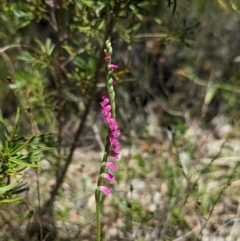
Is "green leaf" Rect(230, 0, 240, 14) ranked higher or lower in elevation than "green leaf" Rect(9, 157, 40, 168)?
higher

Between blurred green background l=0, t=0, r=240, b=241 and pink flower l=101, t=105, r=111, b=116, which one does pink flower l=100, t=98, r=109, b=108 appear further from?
blurred green background l=0, t=0, r=240, b=241

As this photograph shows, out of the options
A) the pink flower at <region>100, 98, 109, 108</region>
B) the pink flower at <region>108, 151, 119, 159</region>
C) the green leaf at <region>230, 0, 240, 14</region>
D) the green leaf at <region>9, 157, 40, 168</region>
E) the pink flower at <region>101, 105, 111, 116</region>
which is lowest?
the green leaf at <region>9, 157, 40, 168</region>

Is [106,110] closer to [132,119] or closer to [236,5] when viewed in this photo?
[236,5]

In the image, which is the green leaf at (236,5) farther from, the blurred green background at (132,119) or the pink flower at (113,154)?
the pink flower at (113,154)

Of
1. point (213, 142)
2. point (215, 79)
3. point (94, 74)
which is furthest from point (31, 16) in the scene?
point (215, 79)

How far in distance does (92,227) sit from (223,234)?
43cm

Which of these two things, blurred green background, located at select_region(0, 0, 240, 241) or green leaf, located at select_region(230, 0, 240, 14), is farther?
blurred green background, located at select_region(0, 0, 240, 241)

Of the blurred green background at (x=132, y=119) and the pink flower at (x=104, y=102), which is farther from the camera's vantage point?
the blurred green background at (x=132, y=119)

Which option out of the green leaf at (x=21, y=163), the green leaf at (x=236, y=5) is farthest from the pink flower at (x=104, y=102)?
the green leaf at (x=236, y=5)

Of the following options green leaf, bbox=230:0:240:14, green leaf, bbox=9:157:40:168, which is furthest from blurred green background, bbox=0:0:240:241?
green leaf, bbox=9:157:40:168

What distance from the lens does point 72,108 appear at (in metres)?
2.68

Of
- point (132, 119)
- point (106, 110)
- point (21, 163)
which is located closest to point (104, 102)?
point (106, 110)

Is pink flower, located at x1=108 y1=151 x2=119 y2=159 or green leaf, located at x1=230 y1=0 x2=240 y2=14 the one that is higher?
green leaf, located at x1=230 y1=0 x2=240 y2=14

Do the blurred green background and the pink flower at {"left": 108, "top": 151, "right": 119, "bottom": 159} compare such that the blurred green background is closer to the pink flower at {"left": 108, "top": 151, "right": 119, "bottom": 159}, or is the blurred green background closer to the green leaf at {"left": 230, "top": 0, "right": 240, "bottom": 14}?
the green leaf at {"left": 230, "top": 0, "right": 240, "bottom": 14}
